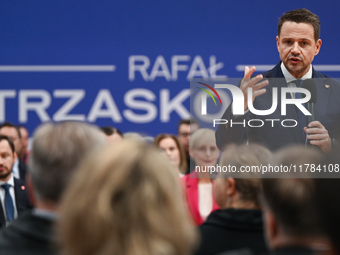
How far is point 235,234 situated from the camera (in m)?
1.68

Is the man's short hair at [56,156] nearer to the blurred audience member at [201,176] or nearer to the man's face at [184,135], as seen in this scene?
the blurred audience member at [201,176]

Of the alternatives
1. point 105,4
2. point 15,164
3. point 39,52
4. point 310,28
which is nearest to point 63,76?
point 39,52

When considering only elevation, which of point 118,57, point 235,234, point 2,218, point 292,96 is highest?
point 118,57

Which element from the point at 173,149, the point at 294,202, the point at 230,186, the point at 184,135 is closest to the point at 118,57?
the point at 184,135

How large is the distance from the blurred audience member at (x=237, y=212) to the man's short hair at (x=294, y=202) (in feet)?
2.00

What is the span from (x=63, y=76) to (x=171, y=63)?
4.36 ft

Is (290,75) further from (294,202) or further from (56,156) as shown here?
(56,156)

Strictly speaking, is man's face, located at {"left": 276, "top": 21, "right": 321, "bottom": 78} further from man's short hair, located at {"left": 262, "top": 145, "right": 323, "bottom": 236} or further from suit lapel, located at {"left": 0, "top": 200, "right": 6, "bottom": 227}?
suit lapel, located at {"left": 0, "top": 200, "right": 6, "bottom": 227}

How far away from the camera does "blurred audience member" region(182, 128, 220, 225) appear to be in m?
2.69

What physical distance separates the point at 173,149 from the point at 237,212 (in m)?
2.08

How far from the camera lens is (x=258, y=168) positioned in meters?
1.73

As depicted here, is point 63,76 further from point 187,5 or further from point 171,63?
point 187,5

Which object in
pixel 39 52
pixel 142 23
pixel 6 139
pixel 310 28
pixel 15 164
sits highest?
pixel 142 23

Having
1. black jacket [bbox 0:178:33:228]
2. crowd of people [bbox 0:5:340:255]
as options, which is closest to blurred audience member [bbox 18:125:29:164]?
black jacket [bbox 0:178:33:228]
